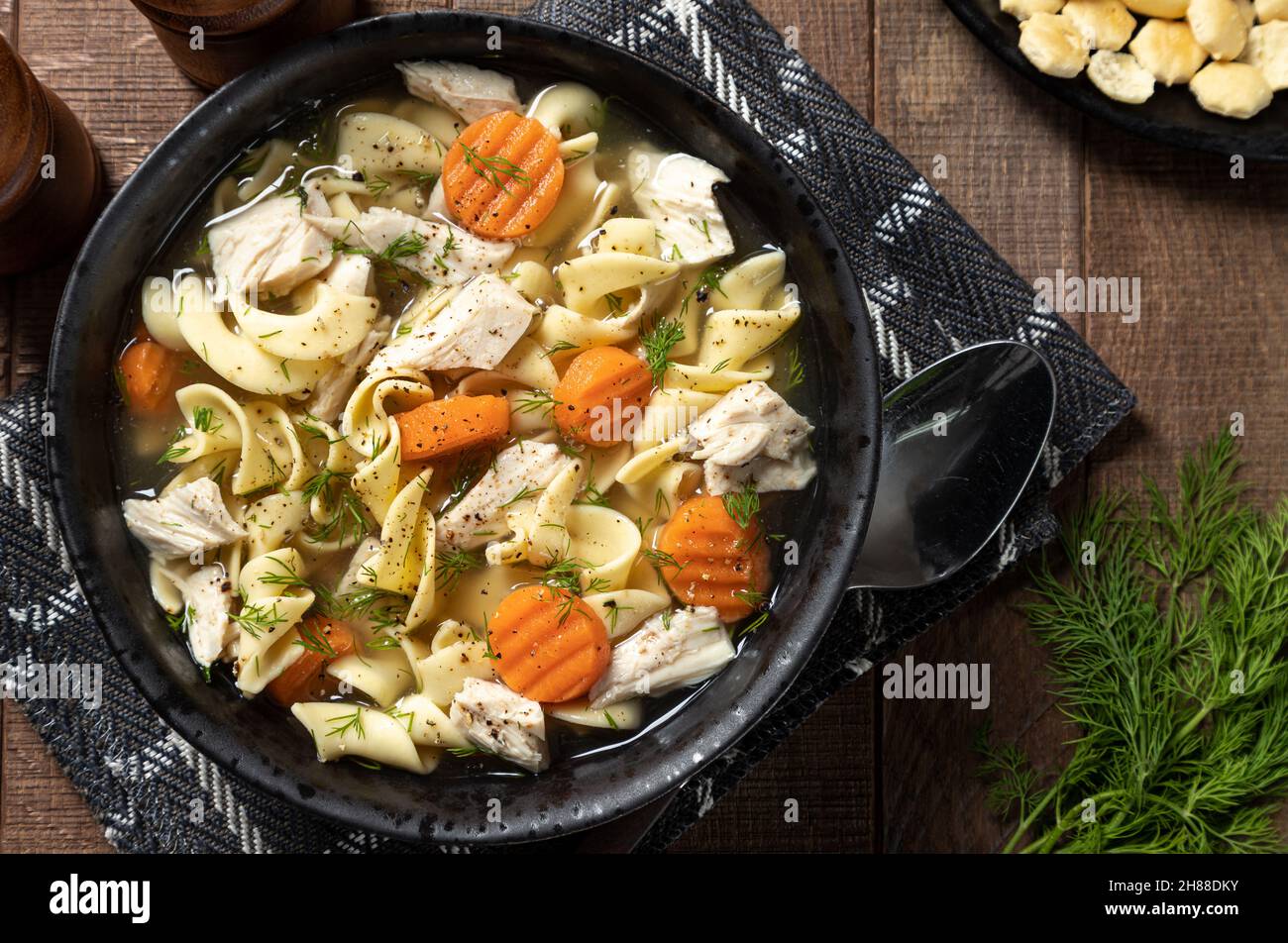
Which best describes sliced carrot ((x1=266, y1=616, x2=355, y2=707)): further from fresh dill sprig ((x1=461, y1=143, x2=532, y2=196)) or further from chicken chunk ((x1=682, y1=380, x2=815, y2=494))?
fresh dill sprig ((x1=461, y1=143, x2=532, y2=196))

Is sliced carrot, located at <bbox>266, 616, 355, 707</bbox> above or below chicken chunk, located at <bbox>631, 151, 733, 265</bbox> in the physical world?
below

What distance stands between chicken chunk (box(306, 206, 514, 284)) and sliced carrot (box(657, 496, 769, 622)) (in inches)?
38.6

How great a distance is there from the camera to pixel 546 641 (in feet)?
10.6

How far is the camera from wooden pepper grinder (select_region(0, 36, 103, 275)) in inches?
125

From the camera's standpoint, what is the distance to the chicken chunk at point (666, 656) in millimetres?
3260

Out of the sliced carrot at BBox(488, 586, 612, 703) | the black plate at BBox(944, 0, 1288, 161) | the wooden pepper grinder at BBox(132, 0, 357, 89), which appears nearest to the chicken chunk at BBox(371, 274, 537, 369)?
the sliced carrot at BBox(488, 586, 612, 703)

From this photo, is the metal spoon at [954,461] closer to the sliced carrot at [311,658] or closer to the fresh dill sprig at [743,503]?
the fresh dill sprig at [743,503]

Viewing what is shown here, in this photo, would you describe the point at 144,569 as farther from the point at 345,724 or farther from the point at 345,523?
the point at 345,724

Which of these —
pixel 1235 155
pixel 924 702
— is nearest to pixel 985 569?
pixel 924 702

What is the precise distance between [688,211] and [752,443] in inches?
29.6

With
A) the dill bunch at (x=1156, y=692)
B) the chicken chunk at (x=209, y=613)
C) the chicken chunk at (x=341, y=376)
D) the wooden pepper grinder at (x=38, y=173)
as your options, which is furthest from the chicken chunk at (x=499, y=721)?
the wooden pepper grinder at (x=38, y=173)

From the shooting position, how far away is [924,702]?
12.4 ft

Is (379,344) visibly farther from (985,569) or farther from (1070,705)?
(1070,705)

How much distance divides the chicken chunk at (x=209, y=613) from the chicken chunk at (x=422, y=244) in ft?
3.54
